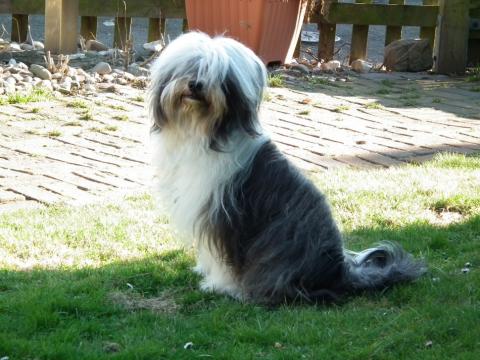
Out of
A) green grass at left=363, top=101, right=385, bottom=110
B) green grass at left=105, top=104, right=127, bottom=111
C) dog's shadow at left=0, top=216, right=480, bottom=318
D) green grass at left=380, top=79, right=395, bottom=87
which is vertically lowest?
dog's shadow at left=0, top=216, right=480, bottom=318

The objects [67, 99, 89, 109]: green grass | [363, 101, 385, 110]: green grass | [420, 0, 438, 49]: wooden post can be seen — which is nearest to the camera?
[67, 99, 89, 109]: green grass

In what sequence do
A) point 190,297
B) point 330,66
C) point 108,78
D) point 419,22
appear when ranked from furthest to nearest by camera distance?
point 419,22 < point 330,66 < point 108,78 < point 190,297

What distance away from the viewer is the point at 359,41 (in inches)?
488

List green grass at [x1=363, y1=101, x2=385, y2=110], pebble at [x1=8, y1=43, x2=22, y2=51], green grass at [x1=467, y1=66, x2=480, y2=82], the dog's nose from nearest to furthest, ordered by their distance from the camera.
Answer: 1. the dog's nose
2. green grass at [x1=363, y1=101, x2=385, y2=110]
3. pebble at [x1=8, y1=43, x2=22, y2=51]
4. green grass at [x1=467, y1=66, x2=480, y2=82]

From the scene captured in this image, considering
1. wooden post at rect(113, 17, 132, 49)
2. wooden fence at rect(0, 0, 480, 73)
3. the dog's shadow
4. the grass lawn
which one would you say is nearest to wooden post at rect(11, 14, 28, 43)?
wooden fence at rect(0, 0, 480, 73)

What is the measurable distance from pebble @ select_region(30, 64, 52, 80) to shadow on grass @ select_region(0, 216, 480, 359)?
5095 millimetres

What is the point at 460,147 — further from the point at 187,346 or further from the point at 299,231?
the point at 187,346

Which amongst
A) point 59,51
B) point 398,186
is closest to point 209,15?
point 59,51

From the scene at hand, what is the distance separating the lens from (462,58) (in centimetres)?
1194

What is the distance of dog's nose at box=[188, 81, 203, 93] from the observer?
13.8 ft

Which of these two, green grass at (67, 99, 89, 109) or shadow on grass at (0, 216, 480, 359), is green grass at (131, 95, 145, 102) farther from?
shadow on grass at (0, 216, 480, 359)

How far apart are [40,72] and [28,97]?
37.9 inches

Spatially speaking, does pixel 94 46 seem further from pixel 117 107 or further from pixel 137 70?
pixel 117 107

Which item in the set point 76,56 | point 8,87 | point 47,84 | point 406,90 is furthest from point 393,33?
point 8,87
